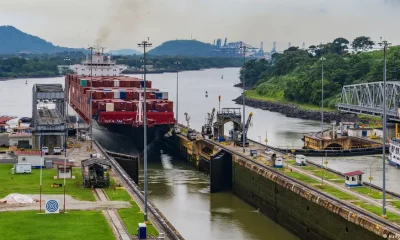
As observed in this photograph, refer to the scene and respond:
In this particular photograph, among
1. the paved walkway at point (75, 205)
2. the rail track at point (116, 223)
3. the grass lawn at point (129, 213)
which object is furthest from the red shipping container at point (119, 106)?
the paved walkway at point (75, 205)

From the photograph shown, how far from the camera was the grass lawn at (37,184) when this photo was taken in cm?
5425

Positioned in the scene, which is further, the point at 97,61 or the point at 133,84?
the point at 97,61

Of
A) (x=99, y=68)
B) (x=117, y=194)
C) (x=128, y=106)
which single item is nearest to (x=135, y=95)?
(x=128, y=106)

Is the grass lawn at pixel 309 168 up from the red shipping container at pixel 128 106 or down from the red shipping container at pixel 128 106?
down

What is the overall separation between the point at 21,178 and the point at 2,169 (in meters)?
5.79

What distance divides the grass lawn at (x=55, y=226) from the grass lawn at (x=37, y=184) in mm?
5929

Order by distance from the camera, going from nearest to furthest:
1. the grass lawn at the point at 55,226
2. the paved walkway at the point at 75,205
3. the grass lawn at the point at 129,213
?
the grass lawn at the point at 55,226 → the grass lawn at the point at 129,213 → the paved walkway at the point at 75,205

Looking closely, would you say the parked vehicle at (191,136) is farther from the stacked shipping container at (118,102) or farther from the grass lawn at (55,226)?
the grass lawn at (55,226)

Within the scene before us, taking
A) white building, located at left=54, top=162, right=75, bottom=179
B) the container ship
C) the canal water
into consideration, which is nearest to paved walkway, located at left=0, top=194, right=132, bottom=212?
the canal water

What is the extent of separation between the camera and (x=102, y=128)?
314ft

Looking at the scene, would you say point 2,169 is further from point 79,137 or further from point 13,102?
point 13,102

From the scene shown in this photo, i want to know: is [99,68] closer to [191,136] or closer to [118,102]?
[118,102]

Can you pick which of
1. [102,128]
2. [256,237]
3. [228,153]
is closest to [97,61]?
[102,128]

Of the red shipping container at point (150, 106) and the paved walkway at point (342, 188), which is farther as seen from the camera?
the red shipping container at point (150, 106)
